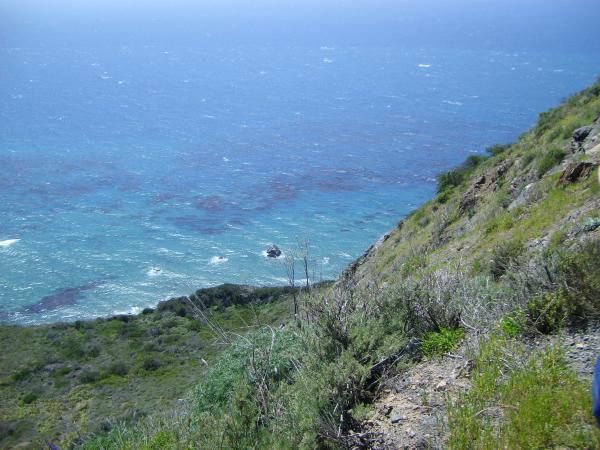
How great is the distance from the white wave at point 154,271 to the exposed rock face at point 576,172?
3482 cm

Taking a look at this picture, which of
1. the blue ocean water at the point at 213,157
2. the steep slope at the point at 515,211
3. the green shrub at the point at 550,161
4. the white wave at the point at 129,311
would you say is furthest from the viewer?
the blue ocean water at the point at 213,157

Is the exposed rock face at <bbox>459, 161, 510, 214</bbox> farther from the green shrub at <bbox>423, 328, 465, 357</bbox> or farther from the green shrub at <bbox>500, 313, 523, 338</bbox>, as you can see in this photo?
the green shrub at <bbox>500, 313, 523, 338</bbox>

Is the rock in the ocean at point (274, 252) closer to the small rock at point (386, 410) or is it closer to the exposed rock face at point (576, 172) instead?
the exposed rock face at point (576, 172)

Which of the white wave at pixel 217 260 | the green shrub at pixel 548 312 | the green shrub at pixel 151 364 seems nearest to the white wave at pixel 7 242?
the white wave at pixel 217 260

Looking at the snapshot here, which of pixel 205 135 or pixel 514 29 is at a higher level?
pixel 514 29

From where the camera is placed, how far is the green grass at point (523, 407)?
419 centimetres

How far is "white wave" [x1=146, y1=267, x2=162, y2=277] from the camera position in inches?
1700

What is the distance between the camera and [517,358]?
5.21 meters

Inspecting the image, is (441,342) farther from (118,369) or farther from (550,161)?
(118,369)

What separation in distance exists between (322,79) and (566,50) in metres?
56.8

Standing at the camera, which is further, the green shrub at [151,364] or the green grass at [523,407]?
the green shrub at [151,364]

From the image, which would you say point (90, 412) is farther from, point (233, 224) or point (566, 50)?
point (566, 50)

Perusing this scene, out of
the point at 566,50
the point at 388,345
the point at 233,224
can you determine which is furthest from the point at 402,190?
the point at 566,50

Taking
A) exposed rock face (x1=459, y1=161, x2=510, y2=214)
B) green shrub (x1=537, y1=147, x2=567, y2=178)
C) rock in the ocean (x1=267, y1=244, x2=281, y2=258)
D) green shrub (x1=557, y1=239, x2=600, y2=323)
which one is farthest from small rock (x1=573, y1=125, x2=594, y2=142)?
rock in the ocean (x1=267, y1=244, x2=281, y2=258)
